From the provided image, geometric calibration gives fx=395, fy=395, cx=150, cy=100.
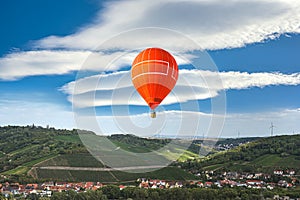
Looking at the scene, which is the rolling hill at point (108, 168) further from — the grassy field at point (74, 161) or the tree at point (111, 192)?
the tree at point (111, 192)

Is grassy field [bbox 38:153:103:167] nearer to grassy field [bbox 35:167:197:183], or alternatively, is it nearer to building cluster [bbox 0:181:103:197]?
grassy field [bbox 35:167:197:183]

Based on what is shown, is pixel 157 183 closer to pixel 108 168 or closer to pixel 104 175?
pixel 104 175

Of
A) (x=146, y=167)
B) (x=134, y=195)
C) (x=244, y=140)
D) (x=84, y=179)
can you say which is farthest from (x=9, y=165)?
(x=244, y=140)

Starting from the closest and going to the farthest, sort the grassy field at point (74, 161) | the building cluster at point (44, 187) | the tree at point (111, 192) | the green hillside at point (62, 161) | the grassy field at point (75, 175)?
the tree at point (111, 192), the building cluster at point (44, 187), the grassy field at point (75, 175), the green hillside at point (62, 161), the grassy field at point (74, 161)

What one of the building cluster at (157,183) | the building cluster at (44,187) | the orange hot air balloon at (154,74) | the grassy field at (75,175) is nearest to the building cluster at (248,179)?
the building cluster at (157,183)

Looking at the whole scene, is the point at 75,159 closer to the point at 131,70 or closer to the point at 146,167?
the point at 146,167

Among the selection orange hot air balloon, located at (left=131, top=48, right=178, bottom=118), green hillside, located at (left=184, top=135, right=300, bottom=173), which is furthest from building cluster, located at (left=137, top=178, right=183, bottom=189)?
orange hot air balloon, located at (left=131, top=48, right=178, bottom=118)
